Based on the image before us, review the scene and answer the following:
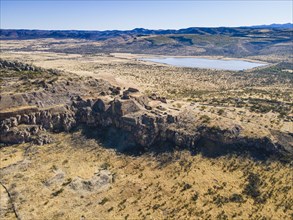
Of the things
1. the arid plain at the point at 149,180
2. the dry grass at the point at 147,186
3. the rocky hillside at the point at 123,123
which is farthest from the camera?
the rocky hillside at the point at 123,123

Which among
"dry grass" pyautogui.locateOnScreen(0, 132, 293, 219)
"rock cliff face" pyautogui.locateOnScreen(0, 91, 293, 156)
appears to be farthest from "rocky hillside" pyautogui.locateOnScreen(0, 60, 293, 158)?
"dry grass" pyautogui.locateOnScreen(0, 132, 293, 219)

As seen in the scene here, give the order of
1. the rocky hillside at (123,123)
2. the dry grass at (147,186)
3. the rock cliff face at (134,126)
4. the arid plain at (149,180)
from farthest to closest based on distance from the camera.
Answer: the rocky hillside at (123,123) < the rock cliff face at (134,126) < the arid plain at (149,180) < the dry grass at (147,186)

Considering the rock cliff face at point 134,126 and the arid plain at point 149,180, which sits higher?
the rock cliff face at point 134,126

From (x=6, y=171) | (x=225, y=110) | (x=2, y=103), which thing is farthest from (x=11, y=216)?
(x=225, y=110)

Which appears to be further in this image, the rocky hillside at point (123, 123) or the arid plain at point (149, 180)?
the rocky hillside at point (123, 123)

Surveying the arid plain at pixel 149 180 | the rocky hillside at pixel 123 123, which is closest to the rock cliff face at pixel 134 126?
the rocky hillside at pixel 123 123

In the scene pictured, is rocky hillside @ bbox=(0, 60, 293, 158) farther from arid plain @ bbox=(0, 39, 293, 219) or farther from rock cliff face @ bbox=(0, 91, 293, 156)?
arid plain @ bbox=(0, 39, 293, 219)

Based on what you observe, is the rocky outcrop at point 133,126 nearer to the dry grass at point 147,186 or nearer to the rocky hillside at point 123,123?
the rocky hillside at point 123,123

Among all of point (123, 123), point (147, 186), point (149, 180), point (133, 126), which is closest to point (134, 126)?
point (133, 126)

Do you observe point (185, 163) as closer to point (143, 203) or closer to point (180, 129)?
point (180, 129)
